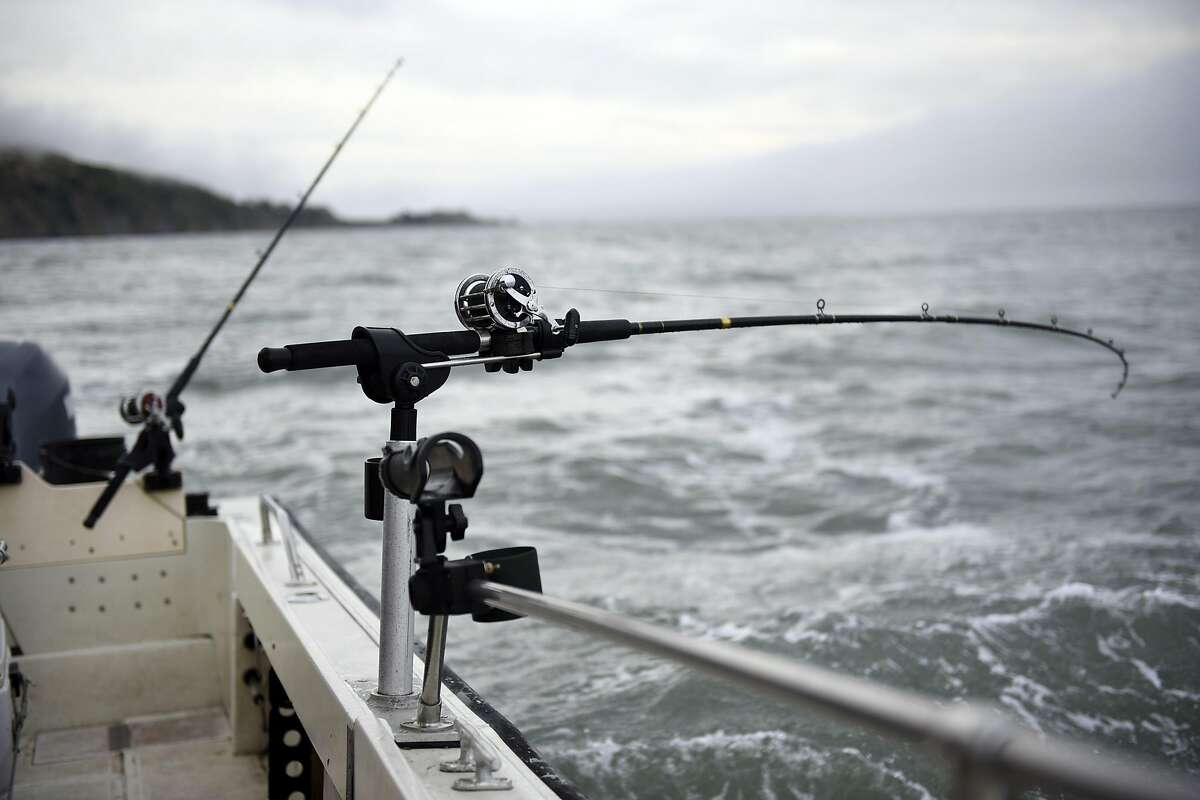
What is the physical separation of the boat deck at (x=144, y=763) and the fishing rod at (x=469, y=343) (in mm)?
1712

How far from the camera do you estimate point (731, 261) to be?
39.6 metres

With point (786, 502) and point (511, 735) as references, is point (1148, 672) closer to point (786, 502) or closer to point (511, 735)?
point (786, 502)

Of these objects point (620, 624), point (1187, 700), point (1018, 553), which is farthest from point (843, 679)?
point (1018, 553)

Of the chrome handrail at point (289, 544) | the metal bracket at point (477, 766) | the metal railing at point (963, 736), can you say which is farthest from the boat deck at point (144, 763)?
the metal railing at point (963, 736)

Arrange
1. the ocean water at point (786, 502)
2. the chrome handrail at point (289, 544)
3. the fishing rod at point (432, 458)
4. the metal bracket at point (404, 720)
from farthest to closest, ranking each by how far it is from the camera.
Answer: the ocean water at point (786, 502)
the chrome handrail at point (289, 544)
the metal bracket at point (404, 720)
the fishing rod at point (432, 458)

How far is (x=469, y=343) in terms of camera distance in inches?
74.6

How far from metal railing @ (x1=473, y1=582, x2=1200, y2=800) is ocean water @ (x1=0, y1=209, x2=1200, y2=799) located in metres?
1.74

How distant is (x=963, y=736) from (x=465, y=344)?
1.26 metres

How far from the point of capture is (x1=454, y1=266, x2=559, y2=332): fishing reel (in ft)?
6.27

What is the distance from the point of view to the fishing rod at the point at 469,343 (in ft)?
5.78

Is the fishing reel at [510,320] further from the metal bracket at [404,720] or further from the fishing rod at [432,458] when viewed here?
the metal bracket at [404,720]

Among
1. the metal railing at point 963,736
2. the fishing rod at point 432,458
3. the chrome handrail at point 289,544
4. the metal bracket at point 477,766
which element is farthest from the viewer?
the chrome handrail at point 289,544

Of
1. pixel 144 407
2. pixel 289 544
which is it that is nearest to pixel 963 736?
pixel 289 544

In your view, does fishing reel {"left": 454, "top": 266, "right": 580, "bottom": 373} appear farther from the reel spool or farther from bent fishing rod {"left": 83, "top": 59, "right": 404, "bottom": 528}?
bent fishing rod {"left": 83, "top": 59, "right": 404, "bottom": 528}
